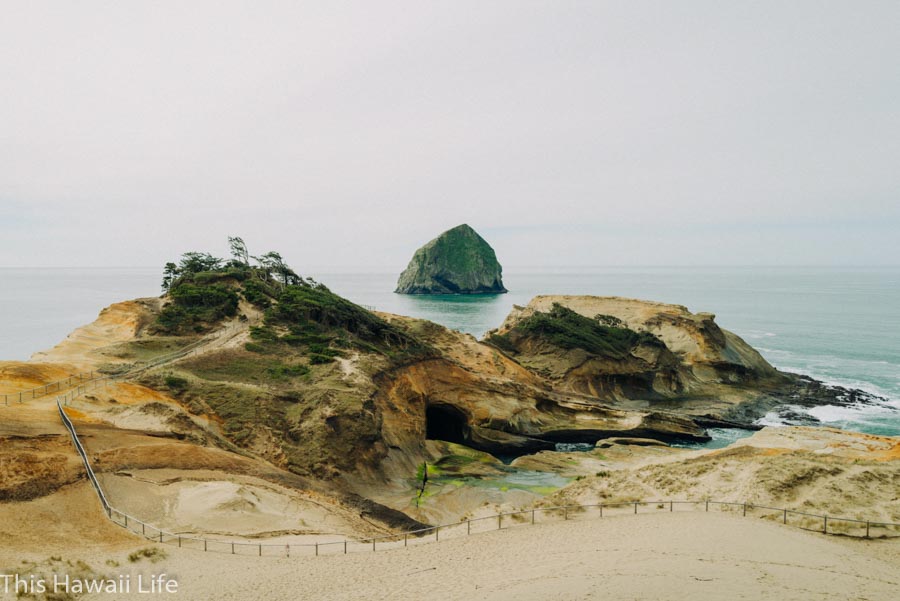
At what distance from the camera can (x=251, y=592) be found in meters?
14.0

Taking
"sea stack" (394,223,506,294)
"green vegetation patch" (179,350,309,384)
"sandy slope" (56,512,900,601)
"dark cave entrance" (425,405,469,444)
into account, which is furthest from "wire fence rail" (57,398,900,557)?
"sea stack" (394,223,506,294)

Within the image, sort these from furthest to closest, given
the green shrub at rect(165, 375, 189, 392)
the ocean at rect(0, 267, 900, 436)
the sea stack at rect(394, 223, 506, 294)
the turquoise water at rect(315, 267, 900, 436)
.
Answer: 1. the sea stack at rect(394, 223, 506, 294)
2. the ocean at rect(0, 267, 900, 436)
3. the turquoise water at rect(315, 267, 900, 436)
4. the green shrub at rect(165, 375, 189, 392)

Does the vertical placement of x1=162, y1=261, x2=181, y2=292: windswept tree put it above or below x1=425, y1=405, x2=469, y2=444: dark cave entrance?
above

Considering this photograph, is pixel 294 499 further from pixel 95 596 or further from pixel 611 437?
pixel 611 437

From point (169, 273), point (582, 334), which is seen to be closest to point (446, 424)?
point (582, 334)

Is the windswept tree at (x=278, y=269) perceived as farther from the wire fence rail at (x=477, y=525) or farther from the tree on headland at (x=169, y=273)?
the wire fence rail at (x=477, y=525)

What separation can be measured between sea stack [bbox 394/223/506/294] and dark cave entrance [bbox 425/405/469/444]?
129822 millimetres

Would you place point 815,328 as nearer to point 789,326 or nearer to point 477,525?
point 789,326

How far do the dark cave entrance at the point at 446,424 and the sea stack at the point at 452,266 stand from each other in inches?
5111

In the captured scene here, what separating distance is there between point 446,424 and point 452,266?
13158 cm

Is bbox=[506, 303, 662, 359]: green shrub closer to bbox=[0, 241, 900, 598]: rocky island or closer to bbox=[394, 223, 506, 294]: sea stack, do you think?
bbox=[0, 241, 900, 598]: rocky island

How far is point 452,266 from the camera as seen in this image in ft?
568

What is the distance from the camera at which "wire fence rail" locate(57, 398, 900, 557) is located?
1694cm

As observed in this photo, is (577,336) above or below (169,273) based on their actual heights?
below
